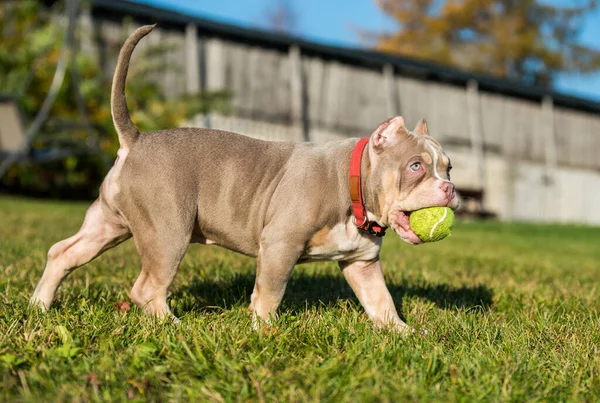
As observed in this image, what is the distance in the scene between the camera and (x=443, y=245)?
8.84 metres

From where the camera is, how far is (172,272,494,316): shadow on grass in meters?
3.71

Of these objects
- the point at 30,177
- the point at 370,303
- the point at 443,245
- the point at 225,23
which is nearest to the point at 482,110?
the point at 225,23

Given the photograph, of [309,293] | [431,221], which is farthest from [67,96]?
[431,221]

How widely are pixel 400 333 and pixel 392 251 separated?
417cm

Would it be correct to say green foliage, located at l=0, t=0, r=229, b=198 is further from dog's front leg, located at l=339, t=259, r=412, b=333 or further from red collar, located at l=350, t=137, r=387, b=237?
red collar, located at l=350, t=137, r=387, b=237

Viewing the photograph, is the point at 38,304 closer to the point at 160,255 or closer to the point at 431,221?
the point at 160,255

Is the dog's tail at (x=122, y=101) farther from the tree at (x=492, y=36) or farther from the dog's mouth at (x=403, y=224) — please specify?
the tree at (x=492, y=36)

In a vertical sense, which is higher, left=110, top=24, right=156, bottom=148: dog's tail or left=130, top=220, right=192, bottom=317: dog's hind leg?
left=110, top=24, right=156, bottom=148: dog's tail

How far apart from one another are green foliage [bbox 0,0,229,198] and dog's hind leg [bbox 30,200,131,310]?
8443 millimetres

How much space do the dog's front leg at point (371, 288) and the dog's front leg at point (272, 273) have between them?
0.50 meters

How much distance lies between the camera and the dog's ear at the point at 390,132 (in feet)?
10.2

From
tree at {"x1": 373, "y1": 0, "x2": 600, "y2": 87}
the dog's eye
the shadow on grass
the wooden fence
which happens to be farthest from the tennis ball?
tree at {"x1": 373, "y1": 0, "x2": 600, "y2": 87}

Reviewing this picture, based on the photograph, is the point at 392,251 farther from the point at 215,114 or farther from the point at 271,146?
the point at 215,114

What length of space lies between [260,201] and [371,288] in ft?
2.50
